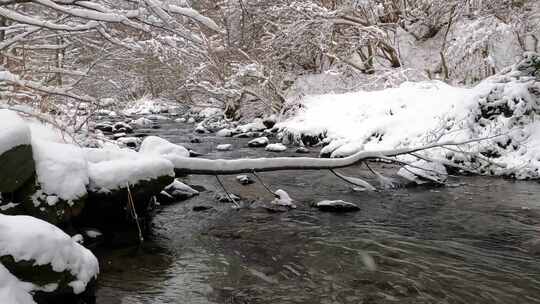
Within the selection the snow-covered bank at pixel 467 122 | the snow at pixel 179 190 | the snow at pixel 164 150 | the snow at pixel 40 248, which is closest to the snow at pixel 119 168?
the snow at pixel 164 150

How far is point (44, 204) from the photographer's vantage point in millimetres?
4277

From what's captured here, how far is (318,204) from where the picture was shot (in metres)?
6.52

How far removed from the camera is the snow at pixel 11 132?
3770 mm

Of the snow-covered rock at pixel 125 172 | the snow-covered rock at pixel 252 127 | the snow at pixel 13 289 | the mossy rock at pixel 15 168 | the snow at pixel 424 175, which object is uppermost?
the mossy rock at pixel 15 168

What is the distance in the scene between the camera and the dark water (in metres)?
3.78

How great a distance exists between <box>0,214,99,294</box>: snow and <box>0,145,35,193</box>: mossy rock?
0.95 meters

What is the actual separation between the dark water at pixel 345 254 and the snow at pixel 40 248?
0.45 meters

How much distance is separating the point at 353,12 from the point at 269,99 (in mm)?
4772

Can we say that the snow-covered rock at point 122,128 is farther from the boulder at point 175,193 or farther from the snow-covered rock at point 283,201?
the snow-covered rock at point 283,201

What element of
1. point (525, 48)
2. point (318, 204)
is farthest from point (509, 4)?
point (318, 204)

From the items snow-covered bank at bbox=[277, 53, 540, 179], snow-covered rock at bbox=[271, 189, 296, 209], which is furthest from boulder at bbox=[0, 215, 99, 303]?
snow-covered bank at bbox=[277, 53, 540, 179]

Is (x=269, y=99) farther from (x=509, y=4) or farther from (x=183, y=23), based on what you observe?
(x=183, y=23)

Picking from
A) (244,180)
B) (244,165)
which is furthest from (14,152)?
(244,180)

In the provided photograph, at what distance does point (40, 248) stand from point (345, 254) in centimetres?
294
